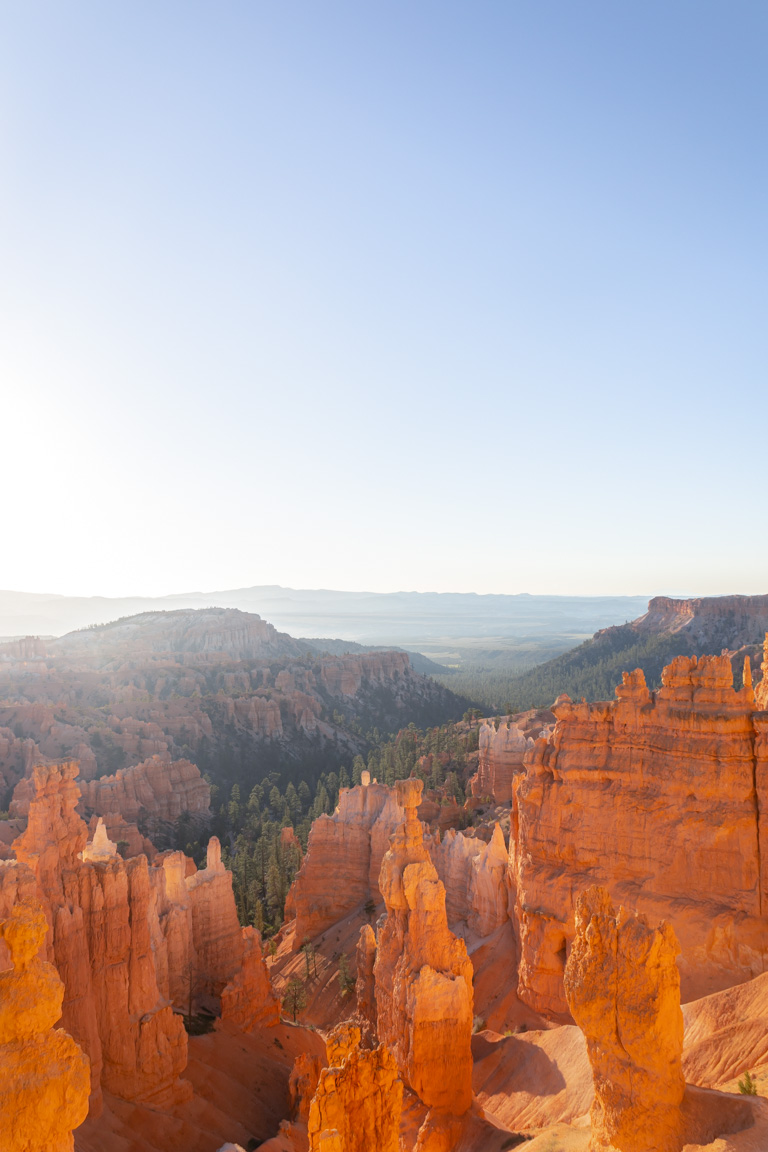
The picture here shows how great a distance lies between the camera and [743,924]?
56.2 feet

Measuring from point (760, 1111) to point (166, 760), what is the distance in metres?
69.6

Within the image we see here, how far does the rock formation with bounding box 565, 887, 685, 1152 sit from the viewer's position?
10.7 meters

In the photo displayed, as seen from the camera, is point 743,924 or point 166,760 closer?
point 743,924

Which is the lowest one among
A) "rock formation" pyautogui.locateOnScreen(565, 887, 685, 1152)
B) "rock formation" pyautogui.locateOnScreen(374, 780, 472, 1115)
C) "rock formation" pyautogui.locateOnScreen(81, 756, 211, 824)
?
"rock formation" pyautogui.locateOnScreen(81, 756, 211, 824)

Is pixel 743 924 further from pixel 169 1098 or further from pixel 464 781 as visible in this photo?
pixel 464 781

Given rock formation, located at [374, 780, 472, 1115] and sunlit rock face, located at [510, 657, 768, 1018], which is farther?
sunlit rock face, located at [510, 657, 768, 1018]

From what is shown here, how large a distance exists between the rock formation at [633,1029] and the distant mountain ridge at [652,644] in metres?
90.4

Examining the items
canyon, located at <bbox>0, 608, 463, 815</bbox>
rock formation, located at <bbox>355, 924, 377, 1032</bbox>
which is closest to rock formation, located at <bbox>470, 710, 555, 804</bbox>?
rock formation, located at <bbox>355, 924, 377, 1032</bbox>

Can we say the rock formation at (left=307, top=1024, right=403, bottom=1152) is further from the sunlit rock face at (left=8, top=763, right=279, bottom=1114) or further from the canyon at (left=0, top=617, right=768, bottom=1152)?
the sunlit rock face at (left=8, top=763, right=279, bottom=1114)

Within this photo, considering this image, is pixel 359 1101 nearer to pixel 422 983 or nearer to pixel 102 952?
pixel 422 983

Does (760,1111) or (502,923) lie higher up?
(760,1111)

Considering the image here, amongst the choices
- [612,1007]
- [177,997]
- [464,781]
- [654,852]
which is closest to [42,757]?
[464,781]

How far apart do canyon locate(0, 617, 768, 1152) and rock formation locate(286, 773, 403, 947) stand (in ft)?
32.4

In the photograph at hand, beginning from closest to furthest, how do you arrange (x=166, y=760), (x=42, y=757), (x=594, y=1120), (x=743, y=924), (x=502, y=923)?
(x=594, y=1120) < (x=743, y=924) < (x=502, y=923) < (x=42, y=757) < (x=166, y=760)
